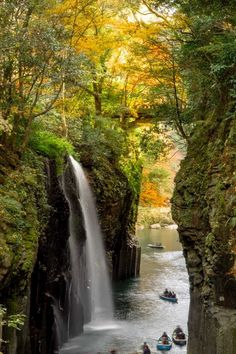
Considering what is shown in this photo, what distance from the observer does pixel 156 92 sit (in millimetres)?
24750

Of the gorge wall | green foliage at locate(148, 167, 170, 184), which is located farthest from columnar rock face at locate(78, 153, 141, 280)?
green foliage at locate(148, 167, 170, 184)

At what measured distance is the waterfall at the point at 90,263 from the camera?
998 inches

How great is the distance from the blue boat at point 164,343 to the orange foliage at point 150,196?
27624 millimetres

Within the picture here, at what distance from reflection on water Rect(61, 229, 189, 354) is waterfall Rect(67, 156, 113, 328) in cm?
113

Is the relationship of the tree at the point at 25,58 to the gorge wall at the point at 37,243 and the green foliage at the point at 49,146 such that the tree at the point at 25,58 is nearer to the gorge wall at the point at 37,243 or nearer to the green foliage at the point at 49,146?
the gorge wall at the point at 37,243

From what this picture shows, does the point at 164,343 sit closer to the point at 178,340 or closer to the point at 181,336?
the point at 178,340

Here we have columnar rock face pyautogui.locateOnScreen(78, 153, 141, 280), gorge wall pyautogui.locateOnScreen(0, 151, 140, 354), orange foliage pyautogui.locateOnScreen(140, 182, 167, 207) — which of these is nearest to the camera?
gorge wall pyautogui.locateOnScreen(0, 151, 140, 354)

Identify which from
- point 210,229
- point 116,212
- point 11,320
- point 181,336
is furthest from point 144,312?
point 11,320

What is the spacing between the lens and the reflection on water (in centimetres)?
2223

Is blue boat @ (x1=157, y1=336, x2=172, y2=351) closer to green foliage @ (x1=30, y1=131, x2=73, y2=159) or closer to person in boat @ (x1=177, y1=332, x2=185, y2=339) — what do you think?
person in boat @ (x1=177, y1=332, x2=185, y2=339)

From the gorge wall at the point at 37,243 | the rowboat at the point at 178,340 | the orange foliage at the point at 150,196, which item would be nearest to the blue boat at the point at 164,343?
the rowboat at the point at 178,340

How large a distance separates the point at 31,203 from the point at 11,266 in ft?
13.3

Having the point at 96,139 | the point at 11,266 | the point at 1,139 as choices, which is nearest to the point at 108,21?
the point at 96,139

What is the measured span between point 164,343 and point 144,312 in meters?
6.48
